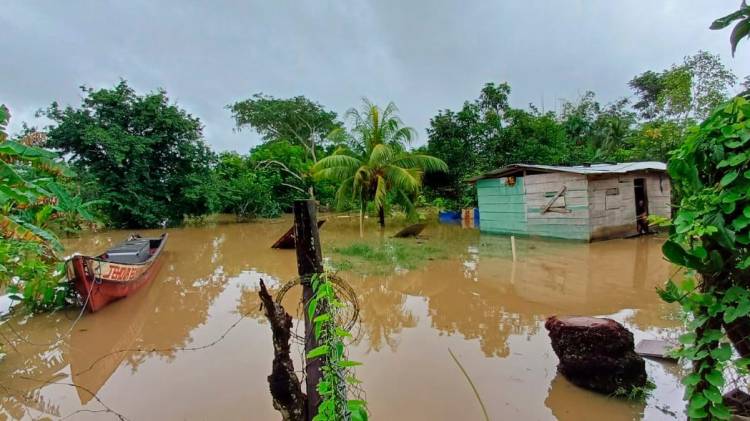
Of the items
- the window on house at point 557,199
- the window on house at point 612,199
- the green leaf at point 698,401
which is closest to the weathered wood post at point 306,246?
the green leaf at point 698,401

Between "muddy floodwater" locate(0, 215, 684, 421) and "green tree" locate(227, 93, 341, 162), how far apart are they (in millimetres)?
20896

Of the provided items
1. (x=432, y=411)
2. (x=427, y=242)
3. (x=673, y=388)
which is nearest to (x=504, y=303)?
(x=673, y=388)

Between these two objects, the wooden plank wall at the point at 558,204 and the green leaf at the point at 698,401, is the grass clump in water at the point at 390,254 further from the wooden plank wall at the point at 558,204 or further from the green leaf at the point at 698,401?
the green leaf at the point at 698,401

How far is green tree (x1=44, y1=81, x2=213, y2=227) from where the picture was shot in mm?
14555

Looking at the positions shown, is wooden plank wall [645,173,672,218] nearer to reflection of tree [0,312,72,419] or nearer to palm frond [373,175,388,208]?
palm frond [373,175,388,208]

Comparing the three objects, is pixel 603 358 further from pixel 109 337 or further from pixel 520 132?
pixel 520 132

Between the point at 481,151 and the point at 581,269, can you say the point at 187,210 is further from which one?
the point at 581,269

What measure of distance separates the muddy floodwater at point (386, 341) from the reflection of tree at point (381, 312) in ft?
0.12

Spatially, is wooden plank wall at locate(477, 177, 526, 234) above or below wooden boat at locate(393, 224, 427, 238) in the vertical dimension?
above

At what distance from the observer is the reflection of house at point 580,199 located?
10281 millimetres

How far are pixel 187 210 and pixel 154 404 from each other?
643 inches

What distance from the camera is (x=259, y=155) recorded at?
23.3 meters

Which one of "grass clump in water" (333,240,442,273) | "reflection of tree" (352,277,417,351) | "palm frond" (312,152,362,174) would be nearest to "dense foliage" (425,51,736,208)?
"palm frond" (312,152,362,174)

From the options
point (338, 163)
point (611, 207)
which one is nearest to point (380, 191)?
point (338, 163)
